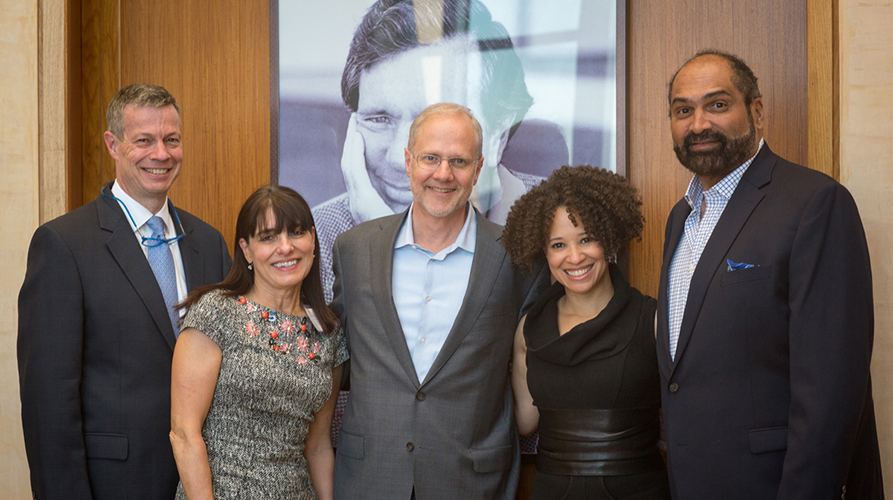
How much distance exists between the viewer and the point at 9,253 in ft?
9.26

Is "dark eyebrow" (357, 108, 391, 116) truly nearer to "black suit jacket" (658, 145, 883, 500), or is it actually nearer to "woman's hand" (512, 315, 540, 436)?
"woman's hand" (512, 315, 540, 436)

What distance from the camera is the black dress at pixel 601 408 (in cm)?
A: 221

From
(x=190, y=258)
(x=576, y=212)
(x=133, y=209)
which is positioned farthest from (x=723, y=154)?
(x=133, y=209)

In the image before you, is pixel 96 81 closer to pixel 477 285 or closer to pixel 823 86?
pixel 477 285

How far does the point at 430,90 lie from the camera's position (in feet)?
9.48

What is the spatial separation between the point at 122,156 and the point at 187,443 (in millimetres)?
1027

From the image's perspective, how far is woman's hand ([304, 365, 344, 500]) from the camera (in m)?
2.41

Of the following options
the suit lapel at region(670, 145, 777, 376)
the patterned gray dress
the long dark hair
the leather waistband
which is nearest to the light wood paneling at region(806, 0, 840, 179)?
the suit lapel at region(670, 145, 777, 376)

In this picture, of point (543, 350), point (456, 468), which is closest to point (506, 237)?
point (543, 350)

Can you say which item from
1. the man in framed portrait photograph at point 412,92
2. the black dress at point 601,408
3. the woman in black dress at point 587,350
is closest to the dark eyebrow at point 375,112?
the man in framed portrait photograph at point 412,92

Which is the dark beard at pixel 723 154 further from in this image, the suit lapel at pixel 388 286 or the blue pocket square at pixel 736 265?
the suit lapel at pixel 388 286

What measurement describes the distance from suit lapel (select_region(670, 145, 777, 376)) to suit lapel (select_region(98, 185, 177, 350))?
167cm

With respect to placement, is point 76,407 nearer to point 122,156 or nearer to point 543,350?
point 122,156

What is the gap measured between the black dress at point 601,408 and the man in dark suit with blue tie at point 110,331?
1283 millimetres
